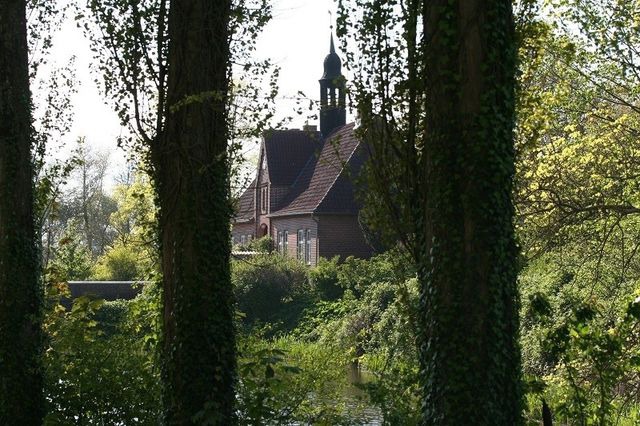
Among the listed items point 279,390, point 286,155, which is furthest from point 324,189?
point 279,390

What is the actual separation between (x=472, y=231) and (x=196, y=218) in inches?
122

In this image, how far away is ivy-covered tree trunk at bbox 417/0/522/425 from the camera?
559cm

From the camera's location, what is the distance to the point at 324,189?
41344 mm

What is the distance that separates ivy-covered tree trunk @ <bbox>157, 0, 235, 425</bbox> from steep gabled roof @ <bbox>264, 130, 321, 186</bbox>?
3753 cm

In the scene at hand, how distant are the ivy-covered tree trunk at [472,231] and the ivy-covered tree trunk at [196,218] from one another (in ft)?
8.52

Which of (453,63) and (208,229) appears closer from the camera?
(453,63)

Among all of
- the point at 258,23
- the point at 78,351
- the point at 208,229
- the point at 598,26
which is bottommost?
the point at 78,351

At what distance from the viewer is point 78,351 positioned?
10500 mm

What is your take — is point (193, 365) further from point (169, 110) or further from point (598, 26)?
point (598, 26)

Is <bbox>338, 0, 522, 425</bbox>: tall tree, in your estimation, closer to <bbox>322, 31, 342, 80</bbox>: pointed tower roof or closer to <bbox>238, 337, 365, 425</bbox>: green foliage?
<bbox>238, 337, 365, 425</bbox>: green foliage

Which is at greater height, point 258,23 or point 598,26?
point 598,26

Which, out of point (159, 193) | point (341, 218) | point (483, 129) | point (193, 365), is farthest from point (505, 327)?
point (341, 218)

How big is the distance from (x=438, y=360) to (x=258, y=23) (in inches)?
176

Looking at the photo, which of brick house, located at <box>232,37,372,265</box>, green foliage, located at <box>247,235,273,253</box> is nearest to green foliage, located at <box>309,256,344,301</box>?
brick house, located at <box>232,37,372,265</box>
